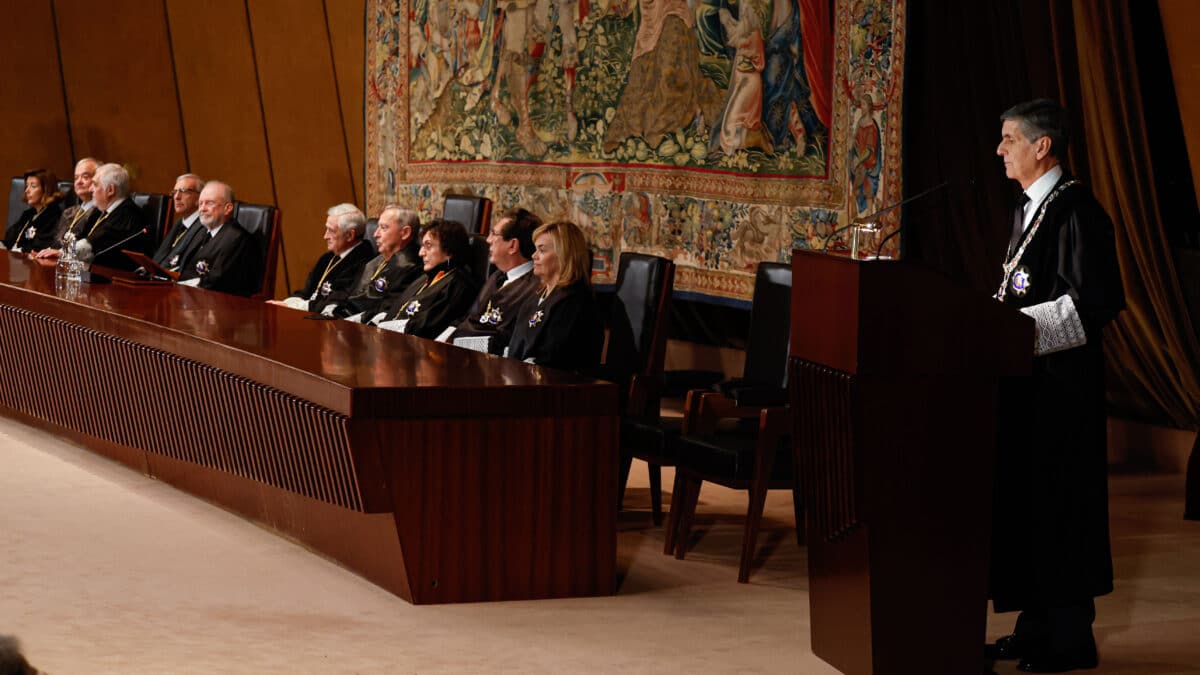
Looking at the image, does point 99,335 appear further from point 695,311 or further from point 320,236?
point 320,236

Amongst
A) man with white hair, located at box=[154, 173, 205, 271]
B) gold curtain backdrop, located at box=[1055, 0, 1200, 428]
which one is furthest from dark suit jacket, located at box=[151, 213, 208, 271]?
gold curtain backdrop, located at box=[1055, 0, 1200, 428]

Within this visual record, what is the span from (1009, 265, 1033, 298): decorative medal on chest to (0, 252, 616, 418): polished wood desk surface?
3.70ft

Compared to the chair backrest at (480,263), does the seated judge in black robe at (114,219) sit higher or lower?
higher

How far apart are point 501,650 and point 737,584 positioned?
0.99 metres

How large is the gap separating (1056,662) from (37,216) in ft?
24.2

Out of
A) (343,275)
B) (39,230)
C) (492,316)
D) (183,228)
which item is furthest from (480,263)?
(39,230)

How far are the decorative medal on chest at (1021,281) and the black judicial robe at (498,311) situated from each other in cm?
223

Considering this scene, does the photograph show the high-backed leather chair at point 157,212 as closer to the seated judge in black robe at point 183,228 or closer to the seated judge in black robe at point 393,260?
the seated judge in black robe at point 183,228

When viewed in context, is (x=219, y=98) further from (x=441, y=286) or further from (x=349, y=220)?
(x=441, y=286)

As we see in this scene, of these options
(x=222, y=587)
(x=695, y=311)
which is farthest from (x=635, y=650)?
(x=695, y=311)

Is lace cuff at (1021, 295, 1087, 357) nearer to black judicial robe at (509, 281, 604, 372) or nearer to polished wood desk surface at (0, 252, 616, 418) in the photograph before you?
polished wood desk surface at (0, 252, 616, 418)

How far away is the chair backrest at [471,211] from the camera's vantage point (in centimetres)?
695

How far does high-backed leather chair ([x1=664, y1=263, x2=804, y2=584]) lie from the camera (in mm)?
4340

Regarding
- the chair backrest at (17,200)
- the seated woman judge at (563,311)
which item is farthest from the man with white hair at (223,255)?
the chair backrest at (17,200)
